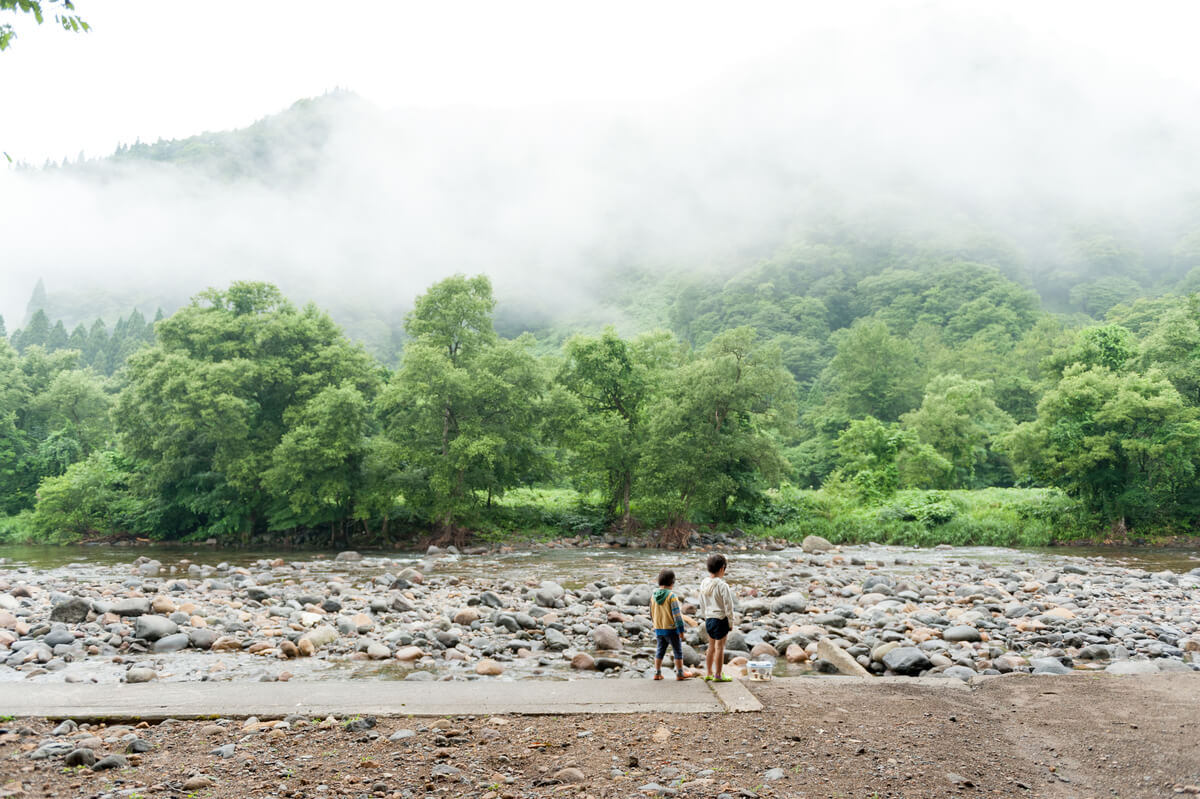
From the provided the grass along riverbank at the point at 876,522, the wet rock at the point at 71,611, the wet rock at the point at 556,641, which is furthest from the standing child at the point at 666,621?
the grass along riverbank at the point at 876,522

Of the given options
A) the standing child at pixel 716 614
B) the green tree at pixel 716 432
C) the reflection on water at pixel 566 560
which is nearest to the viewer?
the standing child at pixel 716 614

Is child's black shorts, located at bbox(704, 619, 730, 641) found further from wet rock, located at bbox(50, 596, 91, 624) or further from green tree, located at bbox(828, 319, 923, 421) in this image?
green tree, located at bbox(828, 319, 923, 421)

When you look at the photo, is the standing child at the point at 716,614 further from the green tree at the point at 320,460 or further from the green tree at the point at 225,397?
the green tree at the point at 225,397

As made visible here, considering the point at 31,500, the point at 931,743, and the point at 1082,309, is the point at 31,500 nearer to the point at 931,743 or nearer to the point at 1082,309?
the point at 931,743

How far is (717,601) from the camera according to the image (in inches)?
361

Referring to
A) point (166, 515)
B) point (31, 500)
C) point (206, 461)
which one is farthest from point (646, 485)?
point (31, 500)

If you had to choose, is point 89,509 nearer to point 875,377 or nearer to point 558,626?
point 558,626

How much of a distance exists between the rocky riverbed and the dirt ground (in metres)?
3.07

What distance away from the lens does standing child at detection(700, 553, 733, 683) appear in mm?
8945

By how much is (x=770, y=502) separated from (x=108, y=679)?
3626cm

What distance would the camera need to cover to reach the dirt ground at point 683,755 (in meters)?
5.53

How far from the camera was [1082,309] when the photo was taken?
13500 cm

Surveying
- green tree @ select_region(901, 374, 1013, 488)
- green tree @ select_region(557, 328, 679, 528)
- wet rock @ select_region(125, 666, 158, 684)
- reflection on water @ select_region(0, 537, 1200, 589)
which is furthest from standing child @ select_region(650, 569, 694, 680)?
green tree @ select_region(901, 374, 1013, 488)

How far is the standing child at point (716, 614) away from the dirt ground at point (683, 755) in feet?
3.34
